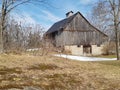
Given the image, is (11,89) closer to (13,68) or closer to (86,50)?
(13,68)

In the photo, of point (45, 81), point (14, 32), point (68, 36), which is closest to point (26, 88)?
point (45, 81)

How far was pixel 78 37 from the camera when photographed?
2149 inches

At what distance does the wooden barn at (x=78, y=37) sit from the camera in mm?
53625

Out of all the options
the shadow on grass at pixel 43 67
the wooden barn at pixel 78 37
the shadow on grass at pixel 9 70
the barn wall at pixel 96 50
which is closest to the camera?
Answer: the shadow on grass at pixel 9 70

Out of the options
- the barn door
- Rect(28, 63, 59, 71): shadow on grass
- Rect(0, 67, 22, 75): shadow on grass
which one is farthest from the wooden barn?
Rect(0, 67, 22, 75): shadow on grass

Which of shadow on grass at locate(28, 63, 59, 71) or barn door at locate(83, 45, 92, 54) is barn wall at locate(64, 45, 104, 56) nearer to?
barn door at locate(83, 45, 92, 54)

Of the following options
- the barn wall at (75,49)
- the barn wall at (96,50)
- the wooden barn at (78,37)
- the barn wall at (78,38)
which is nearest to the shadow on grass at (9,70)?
the wooden barn at (78,37)

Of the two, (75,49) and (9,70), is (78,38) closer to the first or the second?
(75,49)

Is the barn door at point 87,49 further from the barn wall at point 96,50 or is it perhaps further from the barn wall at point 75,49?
the barn wall at point 75,49

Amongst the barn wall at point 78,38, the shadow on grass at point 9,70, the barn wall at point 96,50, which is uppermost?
the barn wall at point 78,38

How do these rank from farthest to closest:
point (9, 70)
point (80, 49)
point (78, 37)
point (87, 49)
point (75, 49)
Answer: point (87, 49), point (80, 49), point (78, 37), point (75, 49), point (9, 70)

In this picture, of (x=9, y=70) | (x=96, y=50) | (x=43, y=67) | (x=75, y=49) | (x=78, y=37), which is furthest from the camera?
(x=96, y=50)

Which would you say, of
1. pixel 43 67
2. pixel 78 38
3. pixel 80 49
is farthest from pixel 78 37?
pixel 43 67

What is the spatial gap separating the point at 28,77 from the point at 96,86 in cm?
278
